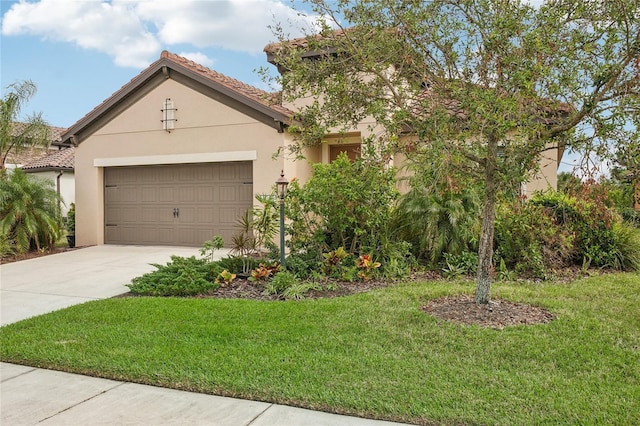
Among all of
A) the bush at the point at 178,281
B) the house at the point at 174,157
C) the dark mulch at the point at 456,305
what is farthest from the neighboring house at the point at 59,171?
the dark mulch at the point at 456,305

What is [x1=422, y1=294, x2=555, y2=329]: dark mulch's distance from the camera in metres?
5.39

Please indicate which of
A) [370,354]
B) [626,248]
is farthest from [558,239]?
[370,354]

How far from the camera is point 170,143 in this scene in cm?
1304

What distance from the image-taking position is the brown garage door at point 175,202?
497 inches

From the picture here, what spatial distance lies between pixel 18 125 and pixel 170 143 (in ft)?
20.4

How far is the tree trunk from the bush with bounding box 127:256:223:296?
419 cm

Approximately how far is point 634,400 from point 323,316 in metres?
3.22

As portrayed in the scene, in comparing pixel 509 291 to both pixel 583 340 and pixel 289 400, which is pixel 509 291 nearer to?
pixel 583 340

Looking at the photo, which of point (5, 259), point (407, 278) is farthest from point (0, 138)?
point (407, 278)

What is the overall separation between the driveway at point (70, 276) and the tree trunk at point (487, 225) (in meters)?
5.69

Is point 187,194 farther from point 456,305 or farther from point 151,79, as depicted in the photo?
point 456,305

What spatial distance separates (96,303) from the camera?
692 cm

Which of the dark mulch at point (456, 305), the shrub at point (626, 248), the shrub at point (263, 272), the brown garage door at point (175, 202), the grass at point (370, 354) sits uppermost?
the brown garage door at point (175, 202)

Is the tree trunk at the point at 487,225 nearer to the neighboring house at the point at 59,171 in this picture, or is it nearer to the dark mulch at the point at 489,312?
the dark mulch at the point at 489,312
